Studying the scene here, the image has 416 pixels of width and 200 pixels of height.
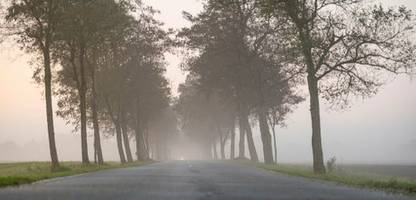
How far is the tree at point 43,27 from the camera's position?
37344 mm

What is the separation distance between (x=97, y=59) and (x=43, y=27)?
20.7m

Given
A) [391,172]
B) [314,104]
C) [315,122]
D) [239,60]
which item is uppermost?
[239,60]

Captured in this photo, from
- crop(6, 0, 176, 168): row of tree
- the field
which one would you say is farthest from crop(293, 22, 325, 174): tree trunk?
crop(6, 0, 176, 168): row of tree

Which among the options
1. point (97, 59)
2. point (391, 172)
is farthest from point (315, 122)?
point (97, 59)

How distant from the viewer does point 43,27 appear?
3941 centimetres

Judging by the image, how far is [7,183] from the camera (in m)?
21.1

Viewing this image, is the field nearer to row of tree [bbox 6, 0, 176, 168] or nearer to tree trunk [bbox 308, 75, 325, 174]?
tree trunk [bbox 308, 75, 325, 174]

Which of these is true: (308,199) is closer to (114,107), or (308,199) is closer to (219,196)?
(219,196)

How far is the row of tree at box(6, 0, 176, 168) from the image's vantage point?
126ft

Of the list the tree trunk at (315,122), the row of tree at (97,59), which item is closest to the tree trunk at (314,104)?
the tree trunk at (315,122)

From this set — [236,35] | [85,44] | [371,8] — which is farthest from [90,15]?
[371,8]

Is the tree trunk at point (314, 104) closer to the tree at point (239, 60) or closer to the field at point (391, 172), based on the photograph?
the field at point (391, 172)

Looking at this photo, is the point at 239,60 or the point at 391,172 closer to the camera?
the point at 391,172

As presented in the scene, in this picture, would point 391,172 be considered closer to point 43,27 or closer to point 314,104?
point 314,104
